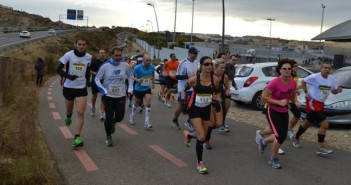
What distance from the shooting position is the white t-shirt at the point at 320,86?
24.0 ft

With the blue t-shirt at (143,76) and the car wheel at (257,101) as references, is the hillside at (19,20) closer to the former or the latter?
the car wheel at (257,101)

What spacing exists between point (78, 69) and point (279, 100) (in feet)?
11.7

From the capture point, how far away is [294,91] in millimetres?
6461

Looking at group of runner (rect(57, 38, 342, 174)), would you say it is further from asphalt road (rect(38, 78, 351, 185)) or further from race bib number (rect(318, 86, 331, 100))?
asphalt road (rect(38, 78, 351, 185))

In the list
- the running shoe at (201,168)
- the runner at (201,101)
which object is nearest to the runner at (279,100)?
the runner at (201,101)

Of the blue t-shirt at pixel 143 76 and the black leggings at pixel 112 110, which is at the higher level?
the blue t-shirt at pixel 143 76

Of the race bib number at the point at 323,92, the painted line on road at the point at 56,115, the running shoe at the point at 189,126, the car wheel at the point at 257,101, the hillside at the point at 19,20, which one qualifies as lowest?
the painted line on road at the point at 56,115

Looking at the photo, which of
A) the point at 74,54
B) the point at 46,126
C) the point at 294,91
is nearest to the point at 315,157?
the point at 294,91

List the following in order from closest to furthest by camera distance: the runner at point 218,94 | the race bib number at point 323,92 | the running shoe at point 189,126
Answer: the runner at point 218,94 → the race bib number at point 323,92 → the running shoe at point 189,126

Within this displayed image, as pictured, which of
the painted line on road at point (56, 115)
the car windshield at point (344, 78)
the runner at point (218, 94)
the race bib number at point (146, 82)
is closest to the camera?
the runner at point (218, 94)

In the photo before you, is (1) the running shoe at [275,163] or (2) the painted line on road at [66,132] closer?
(1) the running shoe at [275,163]

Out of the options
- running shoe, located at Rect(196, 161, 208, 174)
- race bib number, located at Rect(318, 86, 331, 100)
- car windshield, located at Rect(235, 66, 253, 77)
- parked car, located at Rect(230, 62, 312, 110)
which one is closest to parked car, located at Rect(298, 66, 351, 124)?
race bib number, located at Rect(318, 86, 331, 100)

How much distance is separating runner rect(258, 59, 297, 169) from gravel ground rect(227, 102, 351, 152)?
2.23 m

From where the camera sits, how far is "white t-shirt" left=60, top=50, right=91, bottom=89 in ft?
23.5
